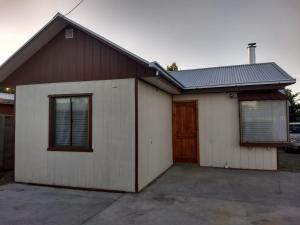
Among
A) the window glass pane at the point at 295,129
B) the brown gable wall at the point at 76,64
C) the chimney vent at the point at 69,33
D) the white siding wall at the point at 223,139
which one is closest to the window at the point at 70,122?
the brown gable wall at the point at 76,64

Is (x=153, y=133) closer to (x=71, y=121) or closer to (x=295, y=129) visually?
(x=71, y=121)

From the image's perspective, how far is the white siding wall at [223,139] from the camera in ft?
25.6

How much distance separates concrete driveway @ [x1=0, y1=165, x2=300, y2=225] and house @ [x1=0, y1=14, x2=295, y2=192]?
0.54 meters

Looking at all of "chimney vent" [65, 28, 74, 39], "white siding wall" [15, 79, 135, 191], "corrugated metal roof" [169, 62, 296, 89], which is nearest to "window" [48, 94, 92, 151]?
"white siding wall" [15, 79, 135, 191]

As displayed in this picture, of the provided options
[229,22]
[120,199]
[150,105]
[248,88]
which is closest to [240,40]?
[229,22]

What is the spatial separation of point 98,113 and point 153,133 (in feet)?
5.65

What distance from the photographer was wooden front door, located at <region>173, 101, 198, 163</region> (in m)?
8.59

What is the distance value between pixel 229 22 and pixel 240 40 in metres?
2.03

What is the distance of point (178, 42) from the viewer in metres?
10.9

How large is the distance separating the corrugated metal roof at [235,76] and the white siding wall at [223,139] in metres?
0.49

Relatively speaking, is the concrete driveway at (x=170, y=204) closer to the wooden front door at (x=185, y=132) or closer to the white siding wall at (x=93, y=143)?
the white siding wall at (x=93, y=143)

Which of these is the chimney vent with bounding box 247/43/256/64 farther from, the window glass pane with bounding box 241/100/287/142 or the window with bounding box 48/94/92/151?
the window with bounding box 48/94/92/151

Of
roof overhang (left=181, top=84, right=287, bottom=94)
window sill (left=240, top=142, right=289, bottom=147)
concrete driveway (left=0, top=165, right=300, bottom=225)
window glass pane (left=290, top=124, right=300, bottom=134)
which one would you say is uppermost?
roof overhang (left=181, top=84, right=287, bottom=94)

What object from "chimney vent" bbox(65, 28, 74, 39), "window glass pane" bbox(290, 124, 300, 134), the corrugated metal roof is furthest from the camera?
"window glass pane" bbox(290, 124, 300, 134)
